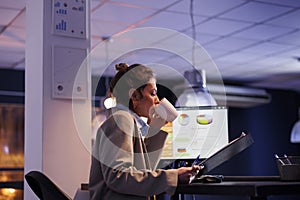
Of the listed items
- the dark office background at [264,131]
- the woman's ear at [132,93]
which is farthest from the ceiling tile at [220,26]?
the dark office background at [264,131]

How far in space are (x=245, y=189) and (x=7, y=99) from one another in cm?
566

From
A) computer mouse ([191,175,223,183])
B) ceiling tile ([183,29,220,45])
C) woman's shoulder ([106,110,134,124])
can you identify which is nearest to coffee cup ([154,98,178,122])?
woman's shoulder ([106,110,134,124])

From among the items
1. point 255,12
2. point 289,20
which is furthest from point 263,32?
point 255,12

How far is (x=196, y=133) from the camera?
2824mm

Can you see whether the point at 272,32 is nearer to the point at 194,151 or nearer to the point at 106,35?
the point at 106,35

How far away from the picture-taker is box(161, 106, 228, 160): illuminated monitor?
9.07 ft

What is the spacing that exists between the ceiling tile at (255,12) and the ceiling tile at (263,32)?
0.31 m

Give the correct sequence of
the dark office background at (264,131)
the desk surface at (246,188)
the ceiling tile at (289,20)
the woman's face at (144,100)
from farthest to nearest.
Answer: the dark office background at (264,131) < the ceiling tile at (289,20) < the woman's face at (144,100) < the desk surface at (246,188)

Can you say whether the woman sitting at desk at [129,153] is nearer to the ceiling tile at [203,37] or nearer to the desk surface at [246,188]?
the desk surface at [246,188]

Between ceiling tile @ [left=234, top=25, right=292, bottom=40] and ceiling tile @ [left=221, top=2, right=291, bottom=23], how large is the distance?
310 millimetres

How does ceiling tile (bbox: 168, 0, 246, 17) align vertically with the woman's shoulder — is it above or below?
above

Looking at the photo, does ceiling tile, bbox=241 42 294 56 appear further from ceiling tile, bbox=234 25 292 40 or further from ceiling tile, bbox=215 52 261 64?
ceiling tile, bbox=234 25 292 40

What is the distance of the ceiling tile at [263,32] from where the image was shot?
528 cm

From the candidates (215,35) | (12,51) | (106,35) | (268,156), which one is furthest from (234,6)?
(268,156)
